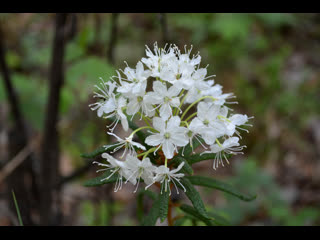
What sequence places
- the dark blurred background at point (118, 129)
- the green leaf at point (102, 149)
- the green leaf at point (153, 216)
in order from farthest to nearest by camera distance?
the dark blurred background at point (118, 129) < the green leaf at point (153, 216) < the green leaf at point (102, 149)

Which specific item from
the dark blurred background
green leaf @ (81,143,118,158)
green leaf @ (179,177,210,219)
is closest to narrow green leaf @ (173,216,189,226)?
green leaf @ (179,177,210,219)

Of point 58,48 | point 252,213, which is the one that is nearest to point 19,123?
point 58,48

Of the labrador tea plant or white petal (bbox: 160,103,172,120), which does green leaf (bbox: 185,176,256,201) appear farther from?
white petal (bbox: 160,103,172,120)

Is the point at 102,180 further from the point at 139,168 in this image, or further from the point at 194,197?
the point at 194,197

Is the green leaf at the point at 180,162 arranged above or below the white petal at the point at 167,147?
below

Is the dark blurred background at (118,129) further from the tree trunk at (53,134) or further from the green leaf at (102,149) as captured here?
the green leaf at (102,149)

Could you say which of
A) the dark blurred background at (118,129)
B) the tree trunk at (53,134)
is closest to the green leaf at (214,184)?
the dark blurred background at (118,129)

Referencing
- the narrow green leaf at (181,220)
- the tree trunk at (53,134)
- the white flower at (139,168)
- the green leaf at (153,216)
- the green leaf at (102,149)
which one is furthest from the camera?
the tree trunk at (53,134)
